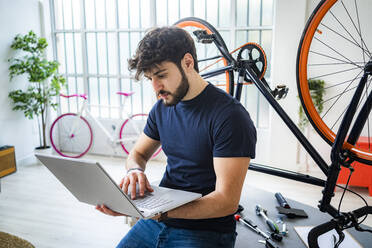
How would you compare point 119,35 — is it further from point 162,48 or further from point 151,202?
point 151,202

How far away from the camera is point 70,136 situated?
164 inches

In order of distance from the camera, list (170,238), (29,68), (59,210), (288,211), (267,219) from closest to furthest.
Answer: (170,238), (267,219), (288,211), (59,210), (29,68)

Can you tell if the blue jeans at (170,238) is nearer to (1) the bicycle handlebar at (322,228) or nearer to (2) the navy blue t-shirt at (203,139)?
(2) the navy blue t-shirt at (203,139)

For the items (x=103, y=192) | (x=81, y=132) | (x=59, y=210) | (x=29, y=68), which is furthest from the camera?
(x=81, y=132)

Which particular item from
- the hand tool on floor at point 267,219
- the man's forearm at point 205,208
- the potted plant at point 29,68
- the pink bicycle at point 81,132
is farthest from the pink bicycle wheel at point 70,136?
the man's forearm at point 205,208

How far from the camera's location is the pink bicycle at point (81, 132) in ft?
13.2

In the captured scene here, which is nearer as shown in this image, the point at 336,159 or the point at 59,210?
the point at 336,159

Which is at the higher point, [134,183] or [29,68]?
[29,68]

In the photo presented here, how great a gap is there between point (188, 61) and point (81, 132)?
11.4 feet

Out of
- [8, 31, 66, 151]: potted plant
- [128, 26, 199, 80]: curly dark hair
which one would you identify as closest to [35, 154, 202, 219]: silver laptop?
[128, 26, 199, 80]: curly dark hair

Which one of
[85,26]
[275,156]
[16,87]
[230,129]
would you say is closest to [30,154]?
[16,87]

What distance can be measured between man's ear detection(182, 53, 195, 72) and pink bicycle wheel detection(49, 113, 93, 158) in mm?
3238

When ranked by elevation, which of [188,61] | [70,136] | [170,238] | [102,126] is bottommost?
[70,136]

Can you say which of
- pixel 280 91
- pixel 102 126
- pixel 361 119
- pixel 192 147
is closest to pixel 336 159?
pixel 361 119
